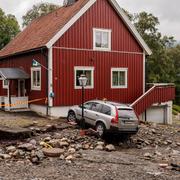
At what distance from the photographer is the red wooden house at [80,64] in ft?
76.7

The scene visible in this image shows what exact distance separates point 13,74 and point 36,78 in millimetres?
1734

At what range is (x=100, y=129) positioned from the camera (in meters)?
17.9

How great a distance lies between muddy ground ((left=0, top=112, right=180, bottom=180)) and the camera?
37.5ft

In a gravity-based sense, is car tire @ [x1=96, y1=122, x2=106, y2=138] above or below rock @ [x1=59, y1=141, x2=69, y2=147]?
above

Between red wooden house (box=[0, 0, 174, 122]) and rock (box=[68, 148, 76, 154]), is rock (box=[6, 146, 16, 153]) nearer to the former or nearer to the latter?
rock (box=[68, 148, 76, 154])

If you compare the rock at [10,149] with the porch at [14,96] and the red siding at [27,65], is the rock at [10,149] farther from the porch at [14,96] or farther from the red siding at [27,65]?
the porch at [14,96]

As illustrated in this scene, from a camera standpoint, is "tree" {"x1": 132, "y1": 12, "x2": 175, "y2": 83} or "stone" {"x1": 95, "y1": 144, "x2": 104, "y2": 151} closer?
"stone" {"x1": 95, "y1": 144, "x2": 104, "y2": 151}

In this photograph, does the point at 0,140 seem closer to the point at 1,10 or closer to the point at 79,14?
the point at 79,14

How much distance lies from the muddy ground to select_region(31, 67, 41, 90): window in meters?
5.46

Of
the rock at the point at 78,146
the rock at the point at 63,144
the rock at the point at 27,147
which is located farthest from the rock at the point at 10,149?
the rock at the point at 78,146

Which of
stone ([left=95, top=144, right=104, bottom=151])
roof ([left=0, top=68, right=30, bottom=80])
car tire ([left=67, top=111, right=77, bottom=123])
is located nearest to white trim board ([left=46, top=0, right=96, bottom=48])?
roof ([left=0, top=68, right=30, bottom=80])

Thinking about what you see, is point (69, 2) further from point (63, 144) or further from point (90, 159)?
point (90, 159)

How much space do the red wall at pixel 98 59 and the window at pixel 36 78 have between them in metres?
1.75

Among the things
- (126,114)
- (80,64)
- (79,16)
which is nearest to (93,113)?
(126,114)
